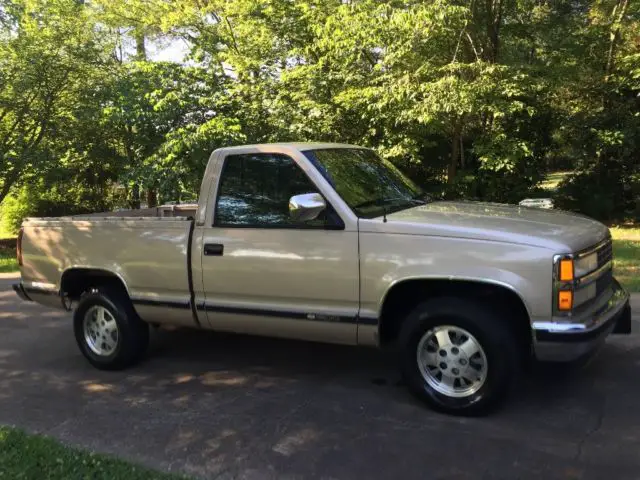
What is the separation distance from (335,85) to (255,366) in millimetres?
9339

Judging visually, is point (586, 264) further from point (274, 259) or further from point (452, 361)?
point (274, 259)

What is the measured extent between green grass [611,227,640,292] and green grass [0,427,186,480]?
626 cm

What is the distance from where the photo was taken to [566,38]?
1430 cm

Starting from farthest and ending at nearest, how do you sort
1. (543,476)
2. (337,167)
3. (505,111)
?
(505,111)
(337,167)
(543,476)

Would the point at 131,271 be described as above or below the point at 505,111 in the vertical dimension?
below

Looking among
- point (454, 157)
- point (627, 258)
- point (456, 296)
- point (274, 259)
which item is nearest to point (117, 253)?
point (274, 259)

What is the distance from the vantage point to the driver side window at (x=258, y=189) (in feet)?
15.0

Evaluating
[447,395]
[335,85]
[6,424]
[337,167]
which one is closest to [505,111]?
[335,85]

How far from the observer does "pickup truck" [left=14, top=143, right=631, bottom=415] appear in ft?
12.6

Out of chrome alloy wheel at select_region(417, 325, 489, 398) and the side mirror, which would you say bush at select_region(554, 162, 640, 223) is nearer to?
chrome alloy wheel at select_region(417, 325, 489, 398)

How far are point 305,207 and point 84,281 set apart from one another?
2655 millimetres

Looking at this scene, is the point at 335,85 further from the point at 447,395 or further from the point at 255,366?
the point at 447,395

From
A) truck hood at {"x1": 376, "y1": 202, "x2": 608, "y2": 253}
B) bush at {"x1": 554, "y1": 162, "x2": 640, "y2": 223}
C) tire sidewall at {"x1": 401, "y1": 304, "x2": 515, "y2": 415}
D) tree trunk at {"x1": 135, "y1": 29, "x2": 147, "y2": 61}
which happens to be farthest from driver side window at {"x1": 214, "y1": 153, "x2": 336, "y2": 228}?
tree trunk at {"x1": 135, "y1": 29, "x2": 147, "y2": 61}

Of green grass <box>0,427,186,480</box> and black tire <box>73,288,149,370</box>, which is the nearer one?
green grass <box>0,427,186,480</box>
